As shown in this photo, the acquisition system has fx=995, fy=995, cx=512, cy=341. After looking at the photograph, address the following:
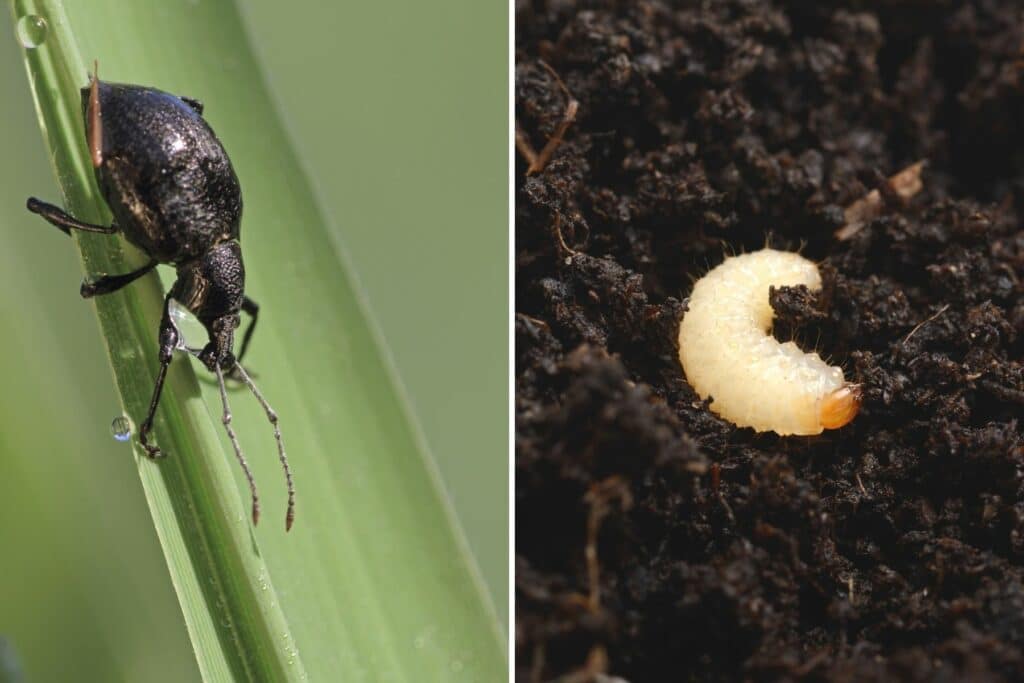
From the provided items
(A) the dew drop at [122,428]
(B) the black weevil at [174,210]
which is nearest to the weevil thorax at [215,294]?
(B) the black weevil at [174,210]

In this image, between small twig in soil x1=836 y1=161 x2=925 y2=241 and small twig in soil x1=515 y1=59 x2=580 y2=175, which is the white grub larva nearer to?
small twig in soil x1=836 y1=161 x2=925 y2=241

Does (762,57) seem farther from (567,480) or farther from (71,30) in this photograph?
(71,30)

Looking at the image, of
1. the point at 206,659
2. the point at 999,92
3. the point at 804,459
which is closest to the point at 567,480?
the point at 804,459

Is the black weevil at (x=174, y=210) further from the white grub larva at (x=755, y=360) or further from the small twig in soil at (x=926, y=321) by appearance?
the small twig in soil at (x=926, y=321)

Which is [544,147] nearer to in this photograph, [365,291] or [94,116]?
[365,291]

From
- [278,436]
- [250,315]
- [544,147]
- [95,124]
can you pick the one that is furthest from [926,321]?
[95,124]

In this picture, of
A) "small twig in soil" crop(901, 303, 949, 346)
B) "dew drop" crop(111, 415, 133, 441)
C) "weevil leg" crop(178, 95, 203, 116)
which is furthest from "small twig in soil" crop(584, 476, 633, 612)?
"weevil leg" crop(178, 95, 203, 116)

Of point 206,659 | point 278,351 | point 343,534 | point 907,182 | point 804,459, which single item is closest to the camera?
point 206,659
